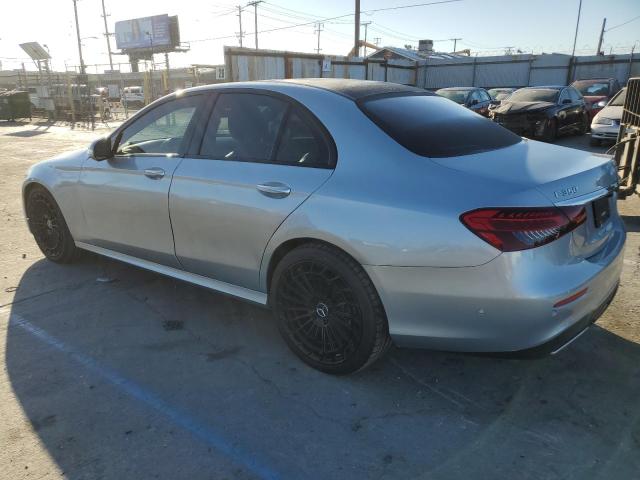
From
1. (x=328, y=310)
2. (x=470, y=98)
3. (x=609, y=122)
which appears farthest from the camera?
(x=470, y=98)

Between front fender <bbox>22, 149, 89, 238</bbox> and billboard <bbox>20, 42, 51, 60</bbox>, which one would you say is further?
billboard <bbox>20, 42, 51, 60</bbox>

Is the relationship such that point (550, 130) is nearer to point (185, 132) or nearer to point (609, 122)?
point (609, 122)

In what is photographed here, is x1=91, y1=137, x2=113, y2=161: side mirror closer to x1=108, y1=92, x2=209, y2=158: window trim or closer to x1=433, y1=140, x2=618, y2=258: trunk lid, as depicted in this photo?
x1=108, y1=92, x2=209, y2=158: window trim

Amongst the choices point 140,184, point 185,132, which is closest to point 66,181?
point 140,184

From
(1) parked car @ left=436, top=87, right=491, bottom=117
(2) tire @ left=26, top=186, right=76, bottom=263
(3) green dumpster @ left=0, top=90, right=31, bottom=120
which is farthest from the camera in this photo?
(3) green dumpster @ left=0, top=90, right=31, bottom=120

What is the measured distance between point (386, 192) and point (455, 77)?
33701 millimetres

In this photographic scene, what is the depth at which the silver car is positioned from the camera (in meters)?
2.29

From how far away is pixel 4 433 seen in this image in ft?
8.30

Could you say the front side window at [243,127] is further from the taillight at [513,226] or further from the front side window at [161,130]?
the taillight at [513,226]

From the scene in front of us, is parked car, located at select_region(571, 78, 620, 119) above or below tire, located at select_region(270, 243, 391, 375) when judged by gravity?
above

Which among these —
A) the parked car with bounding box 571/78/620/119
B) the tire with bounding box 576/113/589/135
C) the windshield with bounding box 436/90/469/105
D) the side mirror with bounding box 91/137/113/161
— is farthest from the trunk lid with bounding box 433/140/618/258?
the parked car with bounding box 571/78/620/119

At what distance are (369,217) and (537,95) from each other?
13040 mm

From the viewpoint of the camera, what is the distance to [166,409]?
8.83ft

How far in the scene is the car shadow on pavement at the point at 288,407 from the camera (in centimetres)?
229
